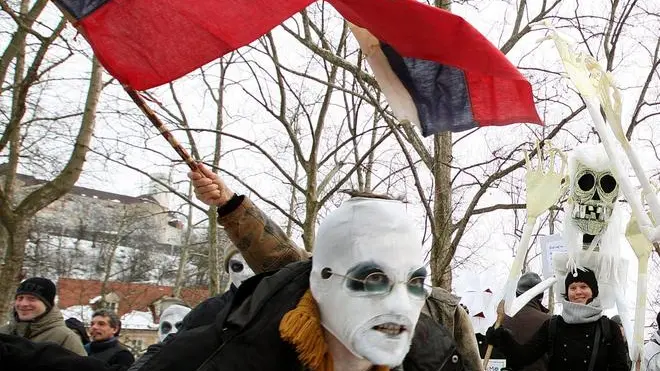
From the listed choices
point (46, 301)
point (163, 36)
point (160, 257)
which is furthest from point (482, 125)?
point (160, 257)

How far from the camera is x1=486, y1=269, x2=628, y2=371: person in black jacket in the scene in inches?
197

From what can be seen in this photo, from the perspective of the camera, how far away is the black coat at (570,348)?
5004mm

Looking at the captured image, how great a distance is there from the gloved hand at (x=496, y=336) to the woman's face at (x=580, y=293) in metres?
0.66

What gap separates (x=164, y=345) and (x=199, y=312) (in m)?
1.02

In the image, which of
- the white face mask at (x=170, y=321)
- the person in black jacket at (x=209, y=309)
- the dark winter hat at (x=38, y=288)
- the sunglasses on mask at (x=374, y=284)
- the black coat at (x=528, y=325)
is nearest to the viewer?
the person in black jacket at (x=209, y=309)

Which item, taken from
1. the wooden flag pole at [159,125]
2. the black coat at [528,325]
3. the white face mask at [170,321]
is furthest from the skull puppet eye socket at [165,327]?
the wooden flag pole at [159,125]

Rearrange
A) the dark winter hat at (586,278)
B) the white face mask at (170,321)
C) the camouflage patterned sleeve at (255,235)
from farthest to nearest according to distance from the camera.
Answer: the white face mask at (170,321), the dark winter hat at (586,278), the camouflage patterned sleeve at (255,235)

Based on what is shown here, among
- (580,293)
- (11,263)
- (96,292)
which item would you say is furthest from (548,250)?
(96,292)

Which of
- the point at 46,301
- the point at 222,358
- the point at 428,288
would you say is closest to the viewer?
the point at 222,358

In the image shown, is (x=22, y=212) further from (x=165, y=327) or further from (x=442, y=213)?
(x=442, y=213)

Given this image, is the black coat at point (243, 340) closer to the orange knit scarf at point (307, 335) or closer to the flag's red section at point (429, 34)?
the orange knit scarf at point (307, 335)

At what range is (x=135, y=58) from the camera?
300 cm

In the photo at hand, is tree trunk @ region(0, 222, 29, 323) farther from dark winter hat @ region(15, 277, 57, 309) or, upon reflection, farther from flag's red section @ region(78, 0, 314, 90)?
flag's red section @ region(78, 0, 314, 90)

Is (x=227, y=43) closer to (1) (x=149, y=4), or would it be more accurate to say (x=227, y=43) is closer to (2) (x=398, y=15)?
(1) (x=149, y=4)
